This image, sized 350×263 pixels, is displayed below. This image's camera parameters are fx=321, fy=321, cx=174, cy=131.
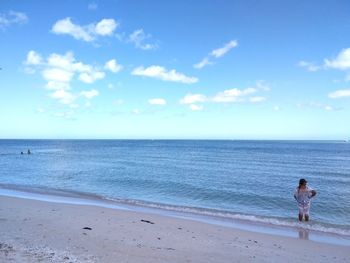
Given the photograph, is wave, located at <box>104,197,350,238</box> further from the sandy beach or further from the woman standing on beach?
the sandy beach

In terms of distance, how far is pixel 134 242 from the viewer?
9.89 meters

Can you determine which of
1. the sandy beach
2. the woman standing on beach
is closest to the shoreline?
the woman standing on beach

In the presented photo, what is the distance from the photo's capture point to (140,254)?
8.59 m

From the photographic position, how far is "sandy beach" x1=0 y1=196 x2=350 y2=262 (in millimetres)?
8273

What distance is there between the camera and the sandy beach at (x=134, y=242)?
27.1ft

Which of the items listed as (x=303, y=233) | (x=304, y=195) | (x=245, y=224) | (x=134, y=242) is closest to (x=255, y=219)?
(x=245, y=224)

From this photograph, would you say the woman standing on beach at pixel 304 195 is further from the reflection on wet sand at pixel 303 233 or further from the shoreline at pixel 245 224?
the reflection on wet sand at pixel 303 233

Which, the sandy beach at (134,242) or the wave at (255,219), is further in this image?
the wave at (255,219)

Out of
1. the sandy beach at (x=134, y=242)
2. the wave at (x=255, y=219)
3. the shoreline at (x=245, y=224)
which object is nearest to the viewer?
the sandy beach at (x=134, y=242)

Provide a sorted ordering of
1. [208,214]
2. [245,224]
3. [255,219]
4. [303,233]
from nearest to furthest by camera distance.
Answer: [303,233] → [245,224] → [255,219] → [208,214]

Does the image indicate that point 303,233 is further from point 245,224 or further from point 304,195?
point 245,224

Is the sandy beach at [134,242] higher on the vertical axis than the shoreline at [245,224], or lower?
higher

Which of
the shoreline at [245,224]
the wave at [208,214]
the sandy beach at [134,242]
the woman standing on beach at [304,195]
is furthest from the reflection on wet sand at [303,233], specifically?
the woman standing on beach at [304,195]

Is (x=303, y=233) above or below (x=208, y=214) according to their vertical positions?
above
